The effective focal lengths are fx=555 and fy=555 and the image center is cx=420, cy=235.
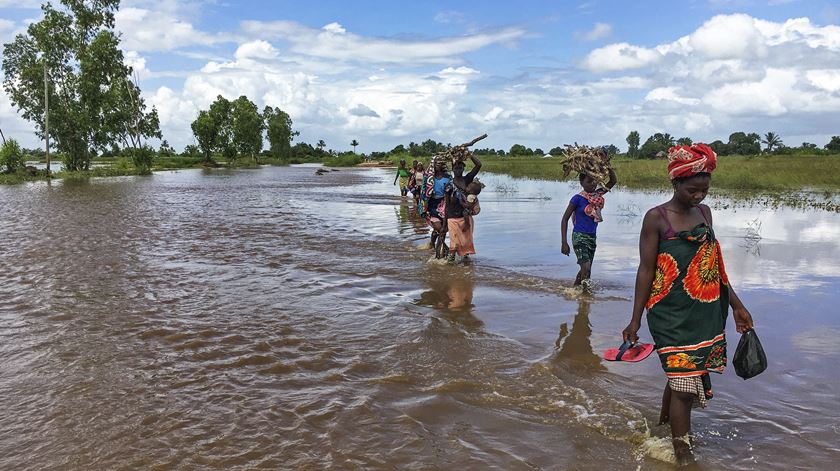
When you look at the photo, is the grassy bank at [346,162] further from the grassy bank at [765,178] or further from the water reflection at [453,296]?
the water reflection at [453,296]

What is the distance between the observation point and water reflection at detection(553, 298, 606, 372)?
15.5ft

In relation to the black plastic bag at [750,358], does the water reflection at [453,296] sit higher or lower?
lower

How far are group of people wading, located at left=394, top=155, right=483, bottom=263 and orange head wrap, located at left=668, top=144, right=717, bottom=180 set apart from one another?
466 cm

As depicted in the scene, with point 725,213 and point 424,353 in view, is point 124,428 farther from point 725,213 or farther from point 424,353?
point 725,213

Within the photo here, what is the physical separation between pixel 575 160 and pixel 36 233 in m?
11.3

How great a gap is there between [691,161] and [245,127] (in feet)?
286

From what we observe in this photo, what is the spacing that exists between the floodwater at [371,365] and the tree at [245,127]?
7823cm

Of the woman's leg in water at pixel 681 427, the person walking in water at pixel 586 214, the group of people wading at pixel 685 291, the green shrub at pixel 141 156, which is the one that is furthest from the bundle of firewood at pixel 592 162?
the green shrub at pixel 141 156

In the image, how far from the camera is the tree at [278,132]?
344ft

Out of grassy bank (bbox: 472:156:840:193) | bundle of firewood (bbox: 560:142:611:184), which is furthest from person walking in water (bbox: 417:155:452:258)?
grassy bank (bbox: 472:156:840:193)

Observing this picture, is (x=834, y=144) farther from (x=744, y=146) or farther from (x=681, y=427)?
(x=681, y=427)

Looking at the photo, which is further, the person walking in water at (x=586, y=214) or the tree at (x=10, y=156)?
the tree at (x=10, y=156)

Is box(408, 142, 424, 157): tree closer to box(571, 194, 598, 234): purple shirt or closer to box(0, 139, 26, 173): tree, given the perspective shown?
box(0, 139, 26, 173): tree

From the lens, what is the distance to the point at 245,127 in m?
84.1
